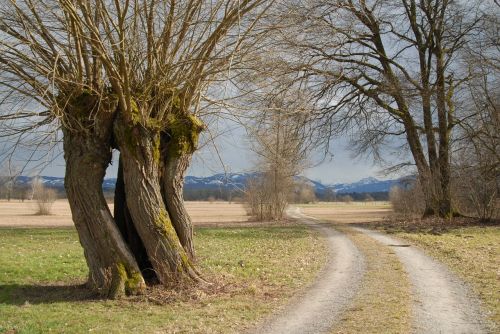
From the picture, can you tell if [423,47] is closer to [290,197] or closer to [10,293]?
[290,197]

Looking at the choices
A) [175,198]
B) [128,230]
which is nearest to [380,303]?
[175,198]

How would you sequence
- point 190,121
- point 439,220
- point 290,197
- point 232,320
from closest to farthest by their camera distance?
point 232,320 < point 190,121 < point 439,220 < point 290,197

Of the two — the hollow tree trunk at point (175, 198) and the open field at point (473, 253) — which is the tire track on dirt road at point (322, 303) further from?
the hollow tree trunk at point (175, 198)

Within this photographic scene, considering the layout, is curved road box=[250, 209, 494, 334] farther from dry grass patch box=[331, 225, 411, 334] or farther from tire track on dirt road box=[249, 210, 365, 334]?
dry grass patch box=[331, 225, 411, 334]

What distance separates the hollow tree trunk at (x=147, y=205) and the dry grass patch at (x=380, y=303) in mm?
3267

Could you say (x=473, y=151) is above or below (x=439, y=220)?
above

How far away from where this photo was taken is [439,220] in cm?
2761

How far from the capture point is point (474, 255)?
14008 mm

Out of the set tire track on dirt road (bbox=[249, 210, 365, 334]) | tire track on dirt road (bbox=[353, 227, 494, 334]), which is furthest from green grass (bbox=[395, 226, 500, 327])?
tire track on dirt road (bbox=[249, 210, 365, 334])

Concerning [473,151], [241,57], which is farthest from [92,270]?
[473,151]

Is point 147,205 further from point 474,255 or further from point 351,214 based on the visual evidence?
point 351,214

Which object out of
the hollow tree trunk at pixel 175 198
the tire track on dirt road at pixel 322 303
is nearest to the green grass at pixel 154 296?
the tire track on dirt road at pixel 322 303

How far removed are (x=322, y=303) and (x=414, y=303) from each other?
4.99 ft

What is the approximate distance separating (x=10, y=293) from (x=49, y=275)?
6.23 ft
